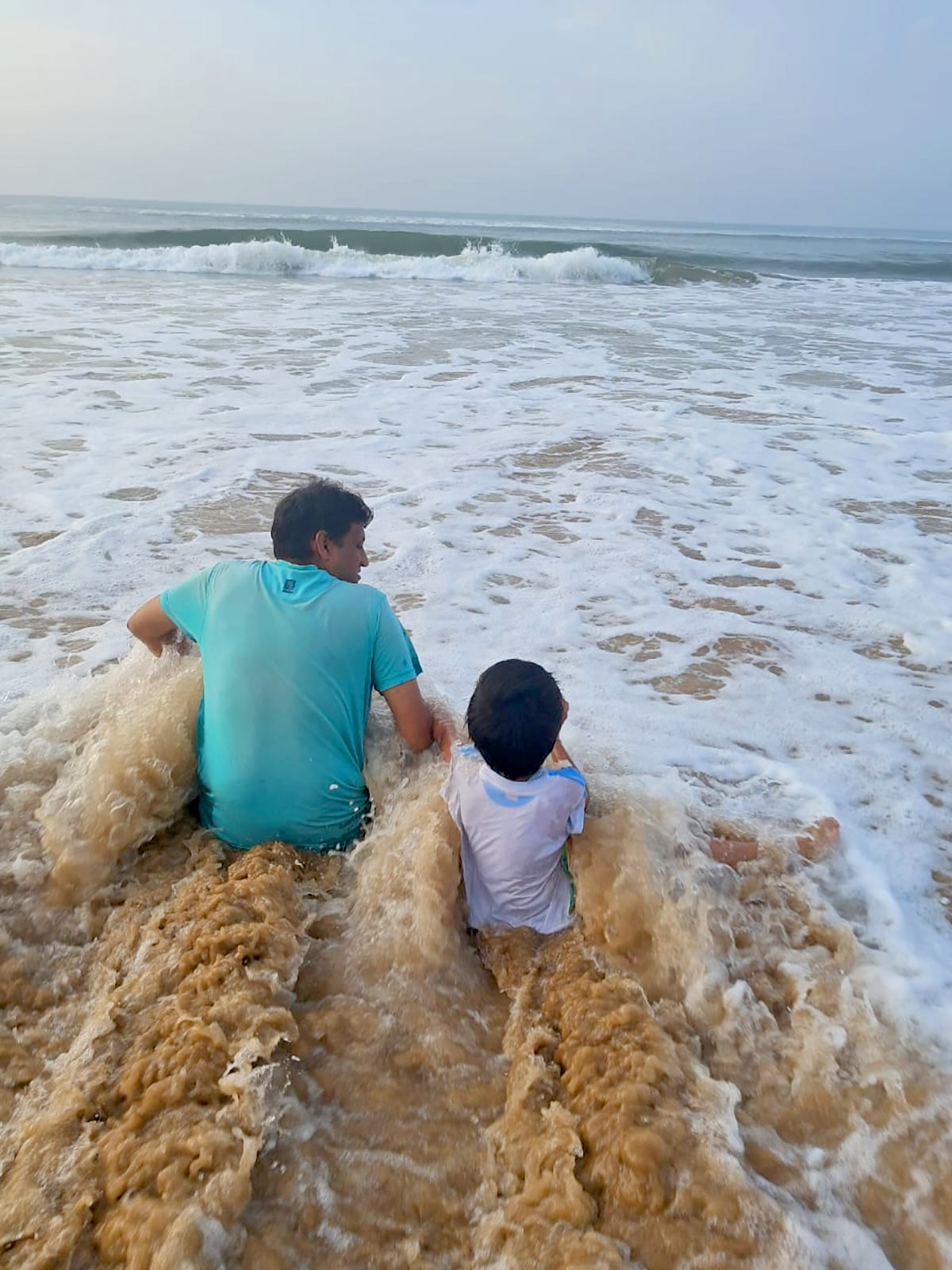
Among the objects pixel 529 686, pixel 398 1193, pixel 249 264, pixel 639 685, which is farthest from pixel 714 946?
pixel 249 264

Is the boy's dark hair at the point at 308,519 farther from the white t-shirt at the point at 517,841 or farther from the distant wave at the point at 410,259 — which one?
the distant wave at the point at 410,259

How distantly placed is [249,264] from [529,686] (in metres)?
25.6

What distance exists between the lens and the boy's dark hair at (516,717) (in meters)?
2.33

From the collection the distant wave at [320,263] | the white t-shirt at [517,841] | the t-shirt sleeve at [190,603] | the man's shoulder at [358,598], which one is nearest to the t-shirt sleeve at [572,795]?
the white t-shirt at [517,841]

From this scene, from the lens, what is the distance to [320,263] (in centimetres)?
2559

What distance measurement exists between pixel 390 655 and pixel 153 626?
0.88m

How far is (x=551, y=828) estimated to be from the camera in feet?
7.98

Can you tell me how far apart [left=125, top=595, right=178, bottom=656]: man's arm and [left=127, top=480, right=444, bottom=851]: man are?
0.12 metres

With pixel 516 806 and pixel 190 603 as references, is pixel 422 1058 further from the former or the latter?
pixel 190 603

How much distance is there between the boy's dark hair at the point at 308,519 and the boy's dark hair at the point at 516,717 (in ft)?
2.66

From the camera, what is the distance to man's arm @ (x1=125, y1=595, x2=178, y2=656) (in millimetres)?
3043

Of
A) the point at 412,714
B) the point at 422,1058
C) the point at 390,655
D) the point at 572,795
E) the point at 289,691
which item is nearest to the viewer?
the point at 422,1058

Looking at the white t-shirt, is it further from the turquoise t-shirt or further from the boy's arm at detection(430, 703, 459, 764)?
the turquoise t-shirt

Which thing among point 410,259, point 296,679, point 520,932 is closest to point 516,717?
point 520,932
